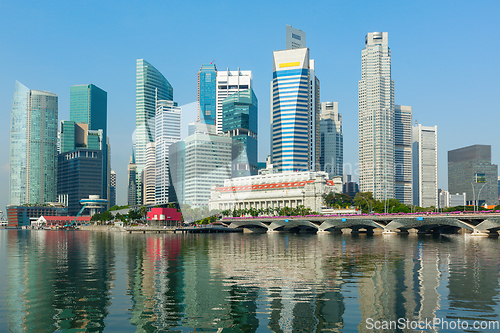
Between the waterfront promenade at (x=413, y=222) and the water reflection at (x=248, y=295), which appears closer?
the water reflection at (x=248, y=295)

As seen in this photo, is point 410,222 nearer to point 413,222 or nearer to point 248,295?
point 413,222

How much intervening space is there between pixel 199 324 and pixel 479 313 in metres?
19.0

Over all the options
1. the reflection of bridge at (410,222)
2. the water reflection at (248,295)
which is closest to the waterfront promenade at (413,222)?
the reflection of bridge at (410,222)

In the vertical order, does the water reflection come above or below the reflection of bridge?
above

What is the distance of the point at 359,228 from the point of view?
18638 centimetres

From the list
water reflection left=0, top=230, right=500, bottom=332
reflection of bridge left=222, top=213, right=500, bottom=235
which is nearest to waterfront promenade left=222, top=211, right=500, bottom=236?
reflection of bridge left=222, top=213, right=500, bottom=235

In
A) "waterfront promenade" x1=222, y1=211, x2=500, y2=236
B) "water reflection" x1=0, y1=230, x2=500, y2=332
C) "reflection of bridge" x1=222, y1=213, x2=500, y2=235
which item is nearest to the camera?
"water reflection" x1=0, y1=230, x2=500, y2=332

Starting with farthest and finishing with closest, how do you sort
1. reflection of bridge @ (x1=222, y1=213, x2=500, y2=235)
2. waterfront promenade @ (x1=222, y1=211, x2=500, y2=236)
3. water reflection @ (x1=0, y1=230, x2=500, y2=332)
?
1. waterfront promenade @ (x1=222, y1=211, x2=500, y2=236)
2. reflection of bridge @ (x1=222, y1=213, x2=500, y2=235)
3. water reflection @ (x1=0, y1=230, x2=500, y2=332)

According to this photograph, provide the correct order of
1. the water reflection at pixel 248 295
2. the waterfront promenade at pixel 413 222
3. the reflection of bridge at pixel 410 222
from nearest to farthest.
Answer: the water reflection at pixel 248 295, the reflection of bridge at pixel 410 222, the waterfront promenade at pixel 413 222

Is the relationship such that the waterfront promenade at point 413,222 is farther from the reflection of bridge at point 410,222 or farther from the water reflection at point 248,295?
the water reflection at point 248,295

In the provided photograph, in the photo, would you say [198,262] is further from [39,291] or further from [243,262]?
[39,291]

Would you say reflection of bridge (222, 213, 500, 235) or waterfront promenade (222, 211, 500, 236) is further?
waterfront promenade (222, 211, 500, 236)

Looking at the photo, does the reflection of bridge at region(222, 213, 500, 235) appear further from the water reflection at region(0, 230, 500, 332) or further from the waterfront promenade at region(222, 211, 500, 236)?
the water reflection at region(0, 230, 500, 332)

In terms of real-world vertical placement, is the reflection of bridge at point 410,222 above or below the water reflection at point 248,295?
below
